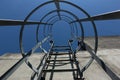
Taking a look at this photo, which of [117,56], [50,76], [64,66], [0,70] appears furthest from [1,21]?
[117,56]

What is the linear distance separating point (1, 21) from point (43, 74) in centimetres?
296

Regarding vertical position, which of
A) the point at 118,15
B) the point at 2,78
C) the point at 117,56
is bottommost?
the point at 117,56

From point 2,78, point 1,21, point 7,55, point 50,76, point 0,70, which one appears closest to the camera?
point 1,21

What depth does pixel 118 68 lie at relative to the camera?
6.46m

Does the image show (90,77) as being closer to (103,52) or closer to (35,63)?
(35,63)

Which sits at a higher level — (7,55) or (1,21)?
(1,21)

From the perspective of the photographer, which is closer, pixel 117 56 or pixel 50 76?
pixel 50 76

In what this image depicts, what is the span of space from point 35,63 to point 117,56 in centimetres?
248

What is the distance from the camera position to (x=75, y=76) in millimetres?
4910

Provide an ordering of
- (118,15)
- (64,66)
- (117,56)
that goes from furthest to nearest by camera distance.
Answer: (117,56), (64,66), (118,15)

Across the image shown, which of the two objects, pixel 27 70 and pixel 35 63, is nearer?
pixel 27 70

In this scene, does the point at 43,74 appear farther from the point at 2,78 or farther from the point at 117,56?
the point at 117,56

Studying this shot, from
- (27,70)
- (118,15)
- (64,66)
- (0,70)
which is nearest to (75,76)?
(64,66)

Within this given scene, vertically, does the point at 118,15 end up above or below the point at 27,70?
above
